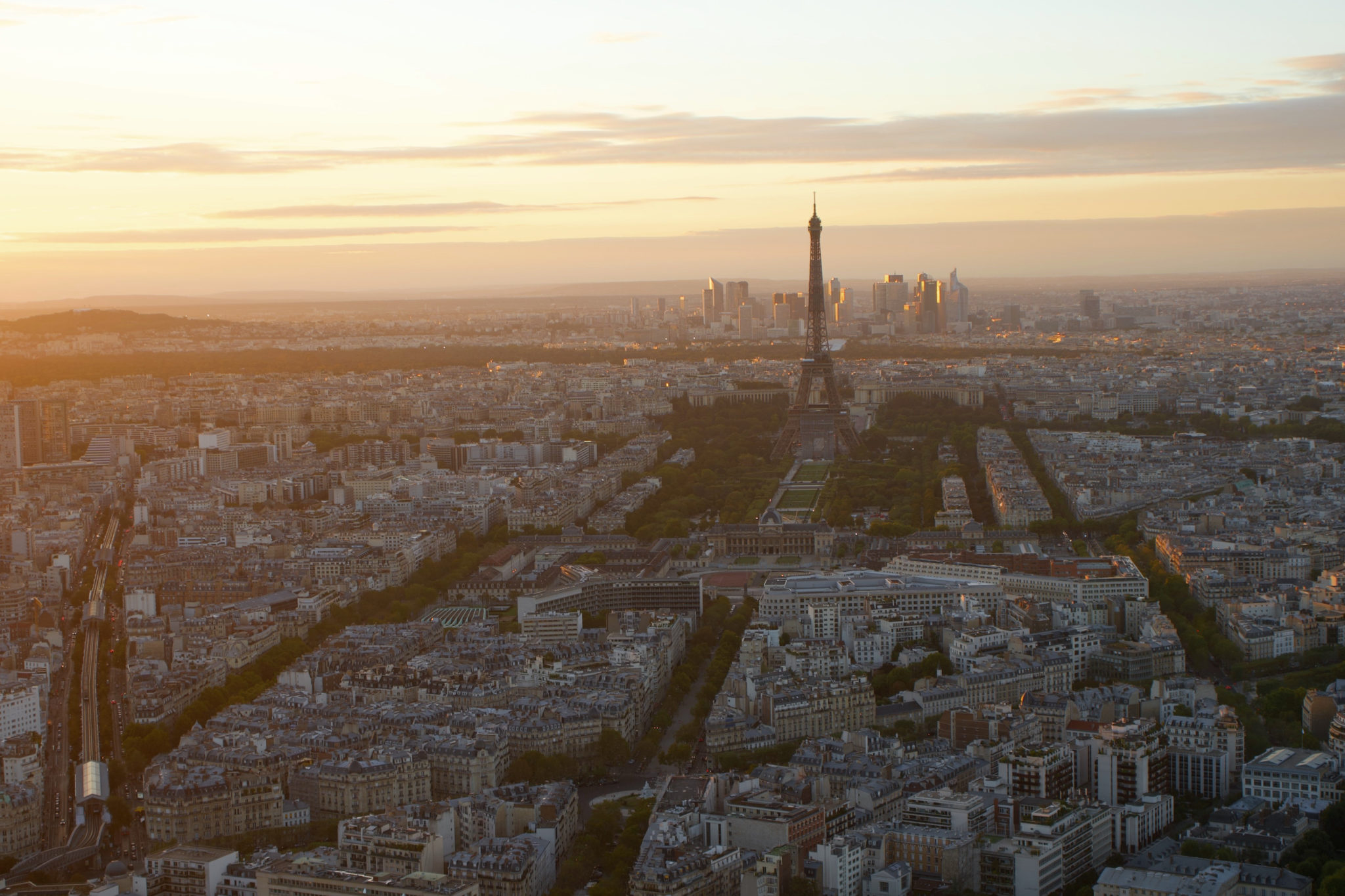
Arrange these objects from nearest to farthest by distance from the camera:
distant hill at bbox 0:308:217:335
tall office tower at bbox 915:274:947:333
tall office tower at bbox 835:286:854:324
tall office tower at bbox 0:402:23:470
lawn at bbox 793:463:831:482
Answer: lawn at bbox 793:463:831:482, tall office tower at bbox 0:402:23:470, distant hill at bbox 0:308:217:335, tall office tower at bbox 915:274:947:333, tall office tower at bbox 835:286:854:324

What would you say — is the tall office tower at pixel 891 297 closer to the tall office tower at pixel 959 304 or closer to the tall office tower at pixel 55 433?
the tall office tower at pixel 959 304

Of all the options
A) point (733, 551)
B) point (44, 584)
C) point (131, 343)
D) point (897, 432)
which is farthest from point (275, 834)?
point (131, 343)

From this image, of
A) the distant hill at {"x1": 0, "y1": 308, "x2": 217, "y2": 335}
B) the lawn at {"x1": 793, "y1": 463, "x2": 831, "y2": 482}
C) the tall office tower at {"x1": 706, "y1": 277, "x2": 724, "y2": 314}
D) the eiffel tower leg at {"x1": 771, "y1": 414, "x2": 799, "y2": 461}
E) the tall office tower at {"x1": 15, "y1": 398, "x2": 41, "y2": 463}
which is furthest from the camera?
the tall office tower at {"x1": 706, "y1": 277, "x2": 724, "y2": 314}

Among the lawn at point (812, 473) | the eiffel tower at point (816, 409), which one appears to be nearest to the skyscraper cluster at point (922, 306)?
the eiffel tower at point (816, 409)

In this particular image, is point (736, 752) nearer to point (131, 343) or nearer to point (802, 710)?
point (802, 710)

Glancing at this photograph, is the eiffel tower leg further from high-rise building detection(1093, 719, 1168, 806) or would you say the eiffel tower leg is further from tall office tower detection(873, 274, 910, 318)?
tall office tower detection(873, 274, 910, 318)

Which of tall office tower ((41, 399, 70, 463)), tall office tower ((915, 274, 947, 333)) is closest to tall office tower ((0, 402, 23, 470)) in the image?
tall office tower ((41, 399, 70, 463))
